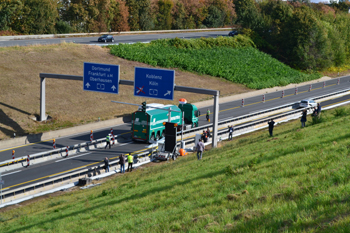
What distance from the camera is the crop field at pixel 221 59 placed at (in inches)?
2515

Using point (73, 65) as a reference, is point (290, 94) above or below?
below

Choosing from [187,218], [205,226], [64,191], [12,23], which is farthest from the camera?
[12,23]

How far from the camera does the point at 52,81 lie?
45.8 m

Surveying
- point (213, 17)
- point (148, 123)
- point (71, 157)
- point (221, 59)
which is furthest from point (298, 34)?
point (71, 157)

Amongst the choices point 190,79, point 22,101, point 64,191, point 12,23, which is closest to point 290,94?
point 190,79

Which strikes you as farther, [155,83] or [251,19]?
[251,19]

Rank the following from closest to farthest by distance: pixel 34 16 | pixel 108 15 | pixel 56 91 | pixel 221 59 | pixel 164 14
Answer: pixel 56 91
pixel 34 16
pixel 221 59
pixel 108 15
pixel 164 14

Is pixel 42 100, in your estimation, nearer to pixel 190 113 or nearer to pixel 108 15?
pixel 190 113

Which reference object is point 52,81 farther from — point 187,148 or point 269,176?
point 269,176

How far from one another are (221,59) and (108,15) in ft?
101

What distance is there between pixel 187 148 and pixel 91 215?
64.8ft

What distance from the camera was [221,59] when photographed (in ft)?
240

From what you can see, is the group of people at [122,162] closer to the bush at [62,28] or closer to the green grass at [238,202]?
the green grass at [238,202]

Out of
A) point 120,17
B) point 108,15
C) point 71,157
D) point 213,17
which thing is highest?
point 213,17
